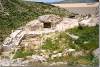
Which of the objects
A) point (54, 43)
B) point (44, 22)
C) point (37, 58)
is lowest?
point (37, 58)

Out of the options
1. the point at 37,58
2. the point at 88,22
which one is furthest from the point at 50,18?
the point at 37,58

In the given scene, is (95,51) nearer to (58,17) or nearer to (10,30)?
(58,17)

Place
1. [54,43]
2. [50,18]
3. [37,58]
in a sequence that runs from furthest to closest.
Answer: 1. [50,18]
2. [54,43]
3. [37,58]

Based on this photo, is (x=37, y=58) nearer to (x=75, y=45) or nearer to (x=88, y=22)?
(x=75, y=45)

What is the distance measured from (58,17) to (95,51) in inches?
28.6

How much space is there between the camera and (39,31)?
546cm

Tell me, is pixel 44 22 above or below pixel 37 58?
above

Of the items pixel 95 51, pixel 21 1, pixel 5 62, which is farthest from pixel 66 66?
pixel 21 1

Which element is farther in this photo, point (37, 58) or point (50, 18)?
point (50, 18)

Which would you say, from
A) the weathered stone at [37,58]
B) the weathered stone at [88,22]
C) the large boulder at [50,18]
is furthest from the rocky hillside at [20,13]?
the weathered stone at [37,58]

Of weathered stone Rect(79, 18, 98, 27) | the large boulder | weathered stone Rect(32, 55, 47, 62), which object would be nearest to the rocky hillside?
the large boulder

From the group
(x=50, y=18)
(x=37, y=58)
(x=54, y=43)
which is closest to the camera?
(x=37, y=58)

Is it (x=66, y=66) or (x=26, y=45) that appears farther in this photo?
(x=26, y=45)

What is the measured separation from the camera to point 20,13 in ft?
18.3
